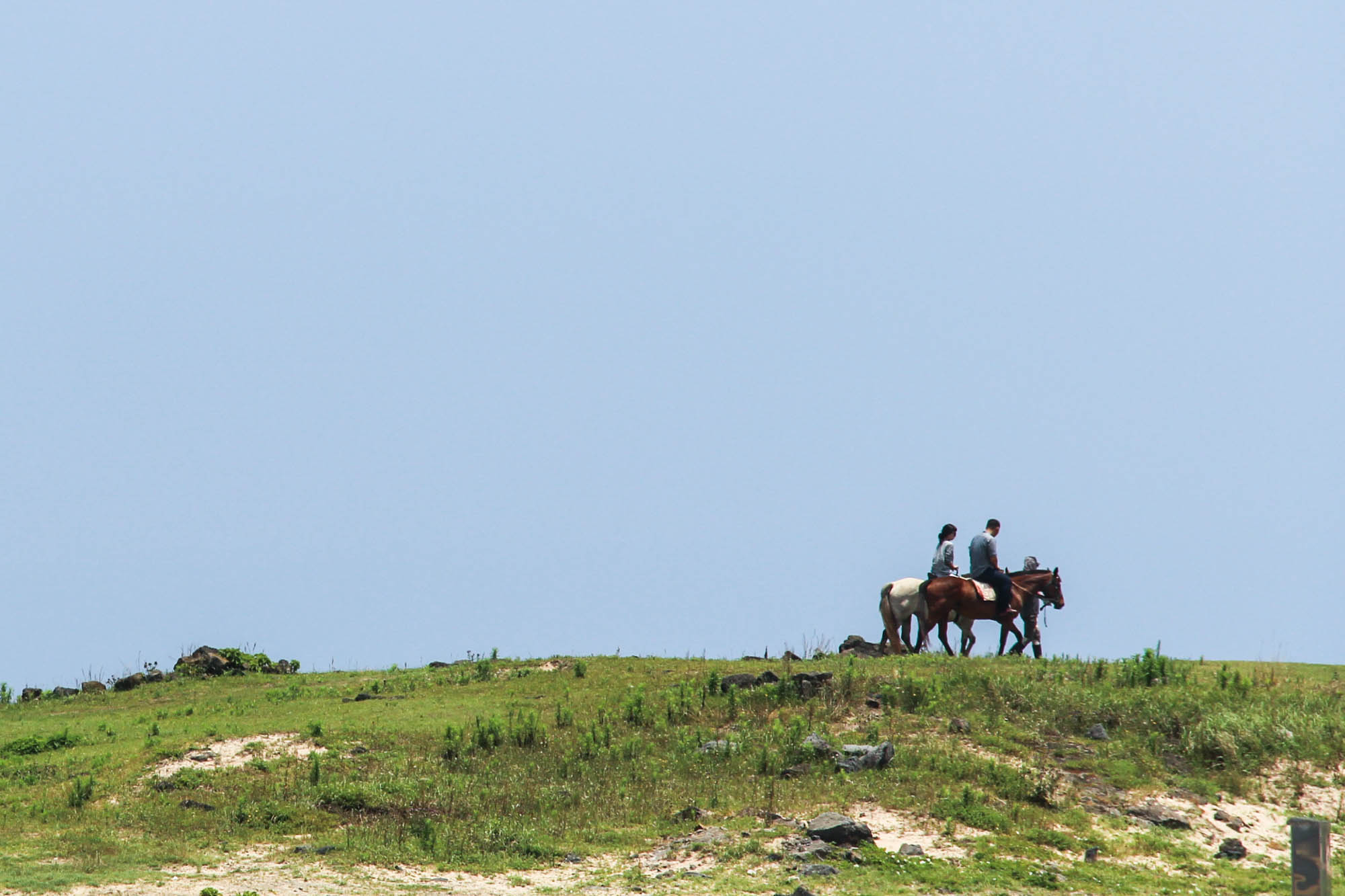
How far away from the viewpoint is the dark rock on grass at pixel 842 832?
16562 mm

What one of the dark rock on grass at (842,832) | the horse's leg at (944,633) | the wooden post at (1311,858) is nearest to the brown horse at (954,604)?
the horse's leg at (944,633)

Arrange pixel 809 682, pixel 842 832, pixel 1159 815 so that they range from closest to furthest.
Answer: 1. pixel 842 832
2. pixel 1159 815
3. pixel 809 682

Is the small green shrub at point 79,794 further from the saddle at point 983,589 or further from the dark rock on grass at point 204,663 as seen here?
the saddle at point 983,589

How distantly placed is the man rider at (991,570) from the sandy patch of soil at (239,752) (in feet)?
48.7

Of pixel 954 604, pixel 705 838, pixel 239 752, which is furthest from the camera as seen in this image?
pixel 954 604

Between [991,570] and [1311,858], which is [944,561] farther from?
[1311,858]

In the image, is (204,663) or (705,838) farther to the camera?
(204,663)

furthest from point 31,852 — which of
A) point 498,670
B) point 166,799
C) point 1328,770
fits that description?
point 1328,770

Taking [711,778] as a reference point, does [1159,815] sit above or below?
below

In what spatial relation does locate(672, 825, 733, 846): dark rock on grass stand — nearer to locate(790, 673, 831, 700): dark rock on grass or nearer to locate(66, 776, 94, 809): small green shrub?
locate(790, 673, 831, 700): dark rock on grass

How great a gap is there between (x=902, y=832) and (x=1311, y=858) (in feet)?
20.5

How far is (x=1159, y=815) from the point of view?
59.5ft

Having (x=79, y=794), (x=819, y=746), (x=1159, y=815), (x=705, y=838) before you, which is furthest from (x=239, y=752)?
(x=1159, y=815)

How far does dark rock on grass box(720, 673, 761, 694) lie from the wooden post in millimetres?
12353
